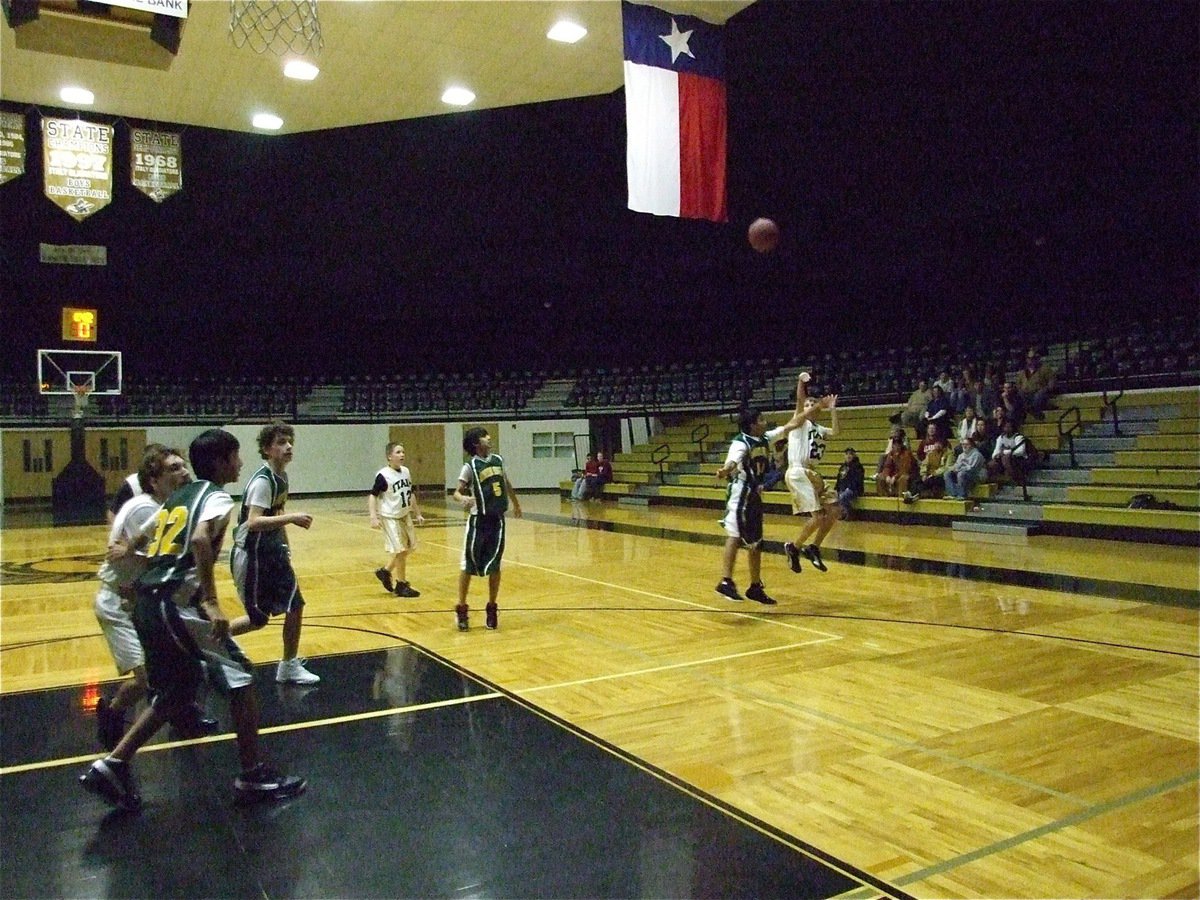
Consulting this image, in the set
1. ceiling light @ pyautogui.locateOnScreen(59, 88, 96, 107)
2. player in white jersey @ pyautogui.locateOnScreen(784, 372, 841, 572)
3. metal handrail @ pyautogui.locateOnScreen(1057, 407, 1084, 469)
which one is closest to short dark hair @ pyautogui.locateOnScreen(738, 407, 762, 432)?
player in white jersey @ pyautogui.locateOnScreen(784, 372, 841, 572)

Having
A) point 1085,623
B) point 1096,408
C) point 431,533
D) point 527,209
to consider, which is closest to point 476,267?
point 527,209

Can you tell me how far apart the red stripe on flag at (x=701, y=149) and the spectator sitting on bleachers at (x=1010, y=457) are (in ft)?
20.1

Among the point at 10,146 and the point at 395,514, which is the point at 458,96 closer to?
the point at 10,146

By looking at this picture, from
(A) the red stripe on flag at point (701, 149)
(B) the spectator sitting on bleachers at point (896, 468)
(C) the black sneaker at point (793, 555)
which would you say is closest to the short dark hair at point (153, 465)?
(C) the black sneaker at point (793, 555)

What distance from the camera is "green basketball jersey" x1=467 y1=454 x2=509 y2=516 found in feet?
21.4

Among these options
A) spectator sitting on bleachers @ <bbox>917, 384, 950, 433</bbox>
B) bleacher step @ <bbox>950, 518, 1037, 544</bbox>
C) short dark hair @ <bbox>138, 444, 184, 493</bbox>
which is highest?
spectator sitting on bleachers @ <bbox>917, 384, 950, 433</bbox>

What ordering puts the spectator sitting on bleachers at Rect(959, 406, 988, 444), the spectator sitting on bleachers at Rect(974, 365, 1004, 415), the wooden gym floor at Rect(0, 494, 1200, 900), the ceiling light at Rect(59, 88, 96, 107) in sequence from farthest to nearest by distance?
the spectator sitting on bleachers at Rect(974, 365, 1004, 415)
the spectator sitting on bleachers at Rect(959, 406, 988, 444)
the ceiling light at Rect(59, 88, 96, 107)
the wooden gym floor at Rect(0, 494, 1200, 900)

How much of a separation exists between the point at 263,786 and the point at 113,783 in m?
0.52

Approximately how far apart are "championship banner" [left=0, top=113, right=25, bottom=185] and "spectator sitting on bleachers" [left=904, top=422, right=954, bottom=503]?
43.8ft

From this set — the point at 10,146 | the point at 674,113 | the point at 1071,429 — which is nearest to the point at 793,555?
the point at 674,113

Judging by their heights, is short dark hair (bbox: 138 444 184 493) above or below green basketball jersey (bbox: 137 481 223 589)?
above

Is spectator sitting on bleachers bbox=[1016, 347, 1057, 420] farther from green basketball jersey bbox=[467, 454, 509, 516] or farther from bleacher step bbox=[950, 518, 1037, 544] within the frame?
→ green basketball jersey bbox=[467, 454, 509, 516]

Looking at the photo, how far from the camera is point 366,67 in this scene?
11.9 meters

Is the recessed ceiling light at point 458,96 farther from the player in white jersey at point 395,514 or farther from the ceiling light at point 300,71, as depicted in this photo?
the player in white jersey at point 395,514
